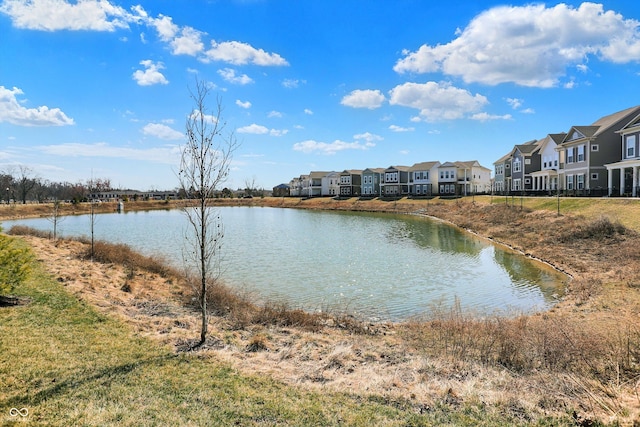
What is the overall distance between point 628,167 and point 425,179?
50.7 m

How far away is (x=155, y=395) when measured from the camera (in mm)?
5789

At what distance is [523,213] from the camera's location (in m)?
37.5

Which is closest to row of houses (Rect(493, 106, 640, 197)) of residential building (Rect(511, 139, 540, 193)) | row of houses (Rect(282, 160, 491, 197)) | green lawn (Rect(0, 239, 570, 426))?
residential building (Rect(511, 139, 540, 193))

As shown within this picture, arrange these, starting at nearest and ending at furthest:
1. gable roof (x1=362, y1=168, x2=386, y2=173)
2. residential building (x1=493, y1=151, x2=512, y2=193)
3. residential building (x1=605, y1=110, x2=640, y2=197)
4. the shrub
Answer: the shrub, residential building (x1=605, y1=110, x2=640, y2=197), residential building (x1=493, y1=151, x2=512, y2=193), gable roof (x1=362, y1=168, x2=386, y2=173)

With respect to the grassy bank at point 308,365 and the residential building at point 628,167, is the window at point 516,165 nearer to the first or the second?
the residential building at point 628,167

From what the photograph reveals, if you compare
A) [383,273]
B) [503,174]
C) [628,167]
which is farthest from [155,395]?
[503,174]

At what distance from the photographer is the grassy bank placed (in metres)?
5.48

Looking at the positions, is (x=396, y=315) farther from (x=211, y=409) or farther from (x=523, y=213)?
(x=523, y=213)

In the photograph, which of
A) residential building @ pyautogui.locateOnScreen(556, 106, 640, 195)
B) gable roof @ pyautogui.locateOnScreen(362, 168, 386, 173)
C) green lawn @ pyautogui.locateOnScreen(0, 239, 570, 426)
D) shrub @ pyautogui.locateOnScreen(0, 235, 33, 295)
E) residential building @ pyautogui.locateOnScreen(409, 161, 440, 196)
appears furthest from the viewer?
gable roof @ pyautogui.locateOnScreen(362, 168, 386, 173)

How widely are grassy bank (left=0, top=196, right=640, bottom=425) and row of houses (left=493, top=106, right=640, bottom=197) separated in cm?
2954

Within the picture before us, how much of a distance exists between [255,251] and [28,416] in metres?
22.8

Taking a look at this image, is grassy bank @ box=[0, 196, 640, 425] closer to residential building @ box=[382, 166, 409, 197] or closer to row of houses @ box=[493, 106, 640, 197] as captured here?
row of houses @ box=[493, 106, 640, 197]

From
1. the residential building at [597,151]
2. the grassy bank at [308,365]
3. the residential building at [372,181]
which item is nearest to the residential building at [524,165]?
the residential building at [597,151]

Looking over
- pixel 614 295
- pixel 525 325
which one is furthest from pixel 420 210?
pixel 525 325
